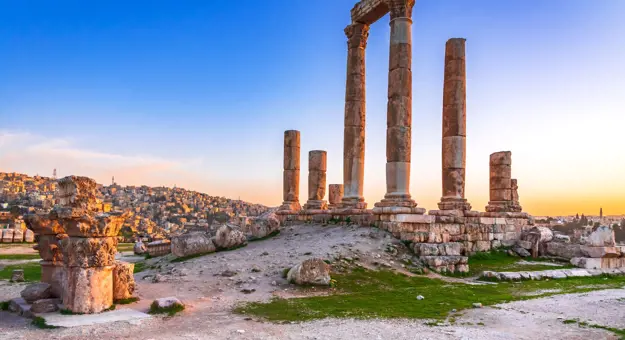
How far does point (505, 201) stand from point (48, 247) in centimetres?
1996

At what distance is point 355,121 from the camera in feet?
79.0

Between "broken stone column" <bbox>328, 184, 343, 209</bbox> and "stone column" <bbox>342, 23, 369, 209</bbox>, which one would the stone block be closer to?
"stone column" <bbox>342, 23, 369, 209</bbox>

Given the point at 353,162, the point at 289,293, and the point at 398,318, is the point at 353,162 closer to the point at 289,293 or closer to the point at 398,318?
the point at 289,293

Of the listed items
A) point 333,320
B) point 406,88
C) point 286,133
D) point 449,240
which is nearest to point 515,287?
point 449,240

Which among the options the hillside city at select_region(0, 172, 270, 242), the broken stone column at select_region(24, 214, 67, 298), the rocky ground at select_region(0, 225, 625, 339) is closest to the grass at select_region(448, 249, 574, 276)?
the rocky ground at select_region(0, 225, 625, 339)

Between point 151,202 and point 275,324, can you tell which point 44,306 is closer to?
point 275,324

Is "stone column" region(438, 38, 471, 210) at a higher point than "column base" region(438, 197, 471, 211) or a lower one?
higher

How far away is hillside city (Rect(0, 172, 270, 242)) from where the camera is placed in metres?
55.6

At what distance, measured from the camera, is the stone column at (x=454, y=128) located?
2186 centimetres

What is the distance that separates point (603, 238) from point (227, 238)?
13.7m

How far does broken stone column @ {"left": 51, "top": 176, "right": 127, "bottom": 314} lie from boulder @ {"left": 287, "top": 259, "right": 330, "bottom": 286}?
14.3 ft

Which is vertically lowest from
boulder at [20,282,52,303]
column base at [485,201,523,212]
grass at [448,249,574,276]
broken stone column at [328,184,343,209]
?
grass at [448,249,574,276]

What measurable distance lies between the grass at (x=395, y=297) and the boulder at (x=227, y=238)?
17.5 feet

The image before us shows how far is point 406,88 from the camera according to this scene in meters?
20.7
